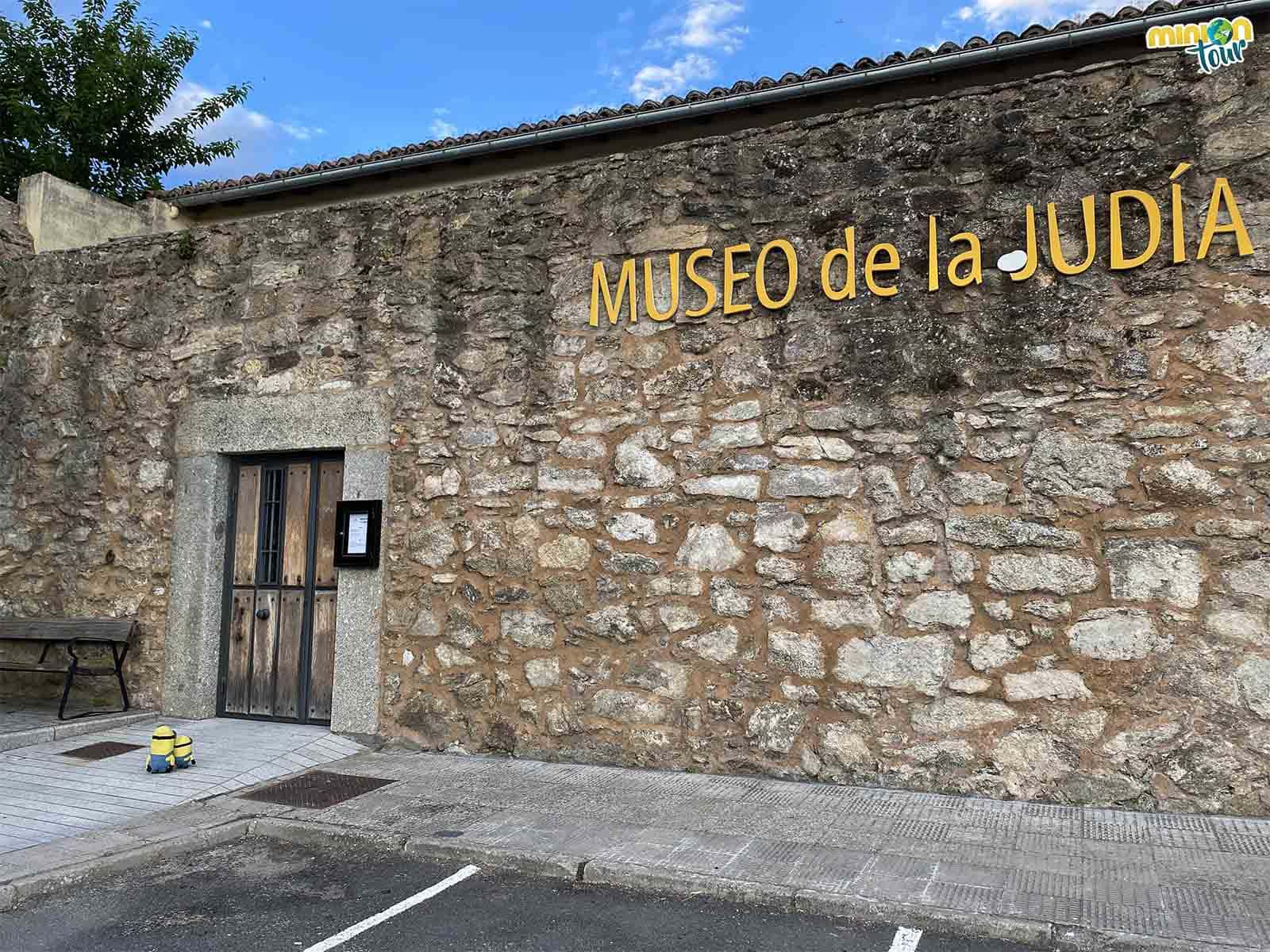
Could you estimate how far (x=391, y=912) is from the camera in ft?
12.1

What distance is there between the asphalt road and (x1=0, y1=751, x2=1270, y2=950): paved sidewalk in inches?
4.1

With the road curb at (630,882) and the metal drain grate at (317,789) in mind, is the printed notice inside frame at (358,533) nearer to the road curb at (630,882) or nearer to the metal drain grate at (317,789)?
the metal drain grate at (317,789)

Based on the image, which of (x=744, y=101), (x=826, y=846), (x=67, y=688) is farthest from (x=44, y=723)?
(x=744, y=101)

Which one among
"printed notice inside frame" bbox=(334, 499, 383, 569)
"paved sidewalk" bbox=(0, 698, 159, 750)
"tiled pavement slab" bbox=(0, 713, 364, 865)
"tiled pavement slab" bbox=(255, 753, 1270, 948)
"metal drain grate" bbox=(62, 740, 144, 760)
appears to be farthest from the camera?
"printed notice inside frame" bbox=(334, 499, 383, 569)

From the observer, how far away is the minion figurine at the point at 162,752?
18.3 feet

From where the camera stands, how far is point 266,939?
135 inches

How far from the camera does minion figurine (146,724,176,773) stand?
5.58 metres

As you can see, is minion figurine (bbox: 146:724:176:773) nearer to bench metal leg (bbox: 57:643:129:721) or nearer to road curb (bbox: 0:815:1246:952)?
road curb (bbox: 0:815:1246:952)

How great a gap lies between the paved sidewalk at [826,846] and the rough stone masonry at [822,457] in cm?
41

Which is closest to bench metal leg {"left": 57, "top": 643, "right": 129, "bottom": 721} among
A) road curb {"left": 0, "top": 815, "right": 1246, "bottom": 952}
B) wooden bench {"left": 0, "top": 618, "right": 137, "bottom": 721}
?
wooden bench {"left": 0, "top": 618, "right": 137, "bottom": 721}

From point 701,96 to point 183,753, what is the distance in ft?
18.6

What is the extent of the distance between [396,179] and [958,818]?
748cm

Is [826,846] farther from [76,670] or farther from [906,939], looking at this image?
[76,670]

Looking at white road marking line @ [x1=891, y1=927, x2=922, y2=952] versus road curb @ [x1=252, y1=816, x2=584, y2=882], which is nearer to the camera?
white road marking line @ [x1=891, y1=927, x2=922, y2=952]
